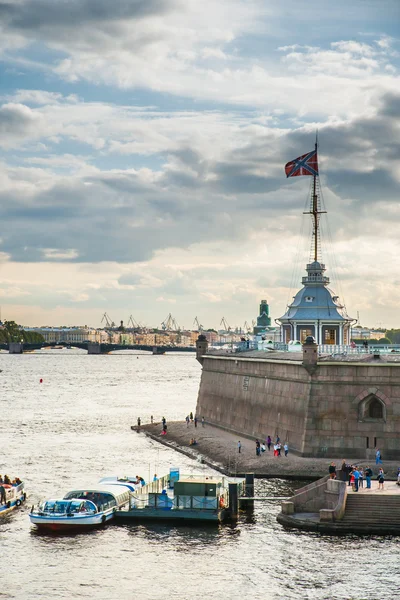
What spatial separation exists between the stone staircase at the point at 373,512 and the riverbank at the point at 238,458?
6.75 m

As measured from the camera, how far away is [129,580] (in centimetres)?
3609

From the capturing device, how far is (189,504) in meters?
44.2

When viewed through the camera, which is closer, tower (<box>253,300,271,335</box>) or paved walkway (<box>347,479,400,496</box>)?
paved walkway (<box>347,479,400,496</box>)

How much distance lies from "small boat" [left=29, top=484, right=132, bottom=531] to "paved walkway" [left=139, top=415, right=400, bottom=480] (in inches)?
458

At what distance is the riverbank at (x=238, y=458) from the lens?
51.6 m

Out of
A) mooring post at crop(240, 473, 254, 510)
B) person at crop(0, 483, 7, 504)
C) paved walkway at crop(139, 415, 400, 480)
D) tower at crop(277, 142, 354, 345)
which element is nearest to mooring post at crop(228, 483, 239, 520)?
mooring post at crop(240, 473, 254, 510)

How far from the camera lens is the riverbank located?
169 ft

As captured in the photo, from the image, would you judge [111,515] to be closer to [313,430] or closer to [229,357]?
[313,430]

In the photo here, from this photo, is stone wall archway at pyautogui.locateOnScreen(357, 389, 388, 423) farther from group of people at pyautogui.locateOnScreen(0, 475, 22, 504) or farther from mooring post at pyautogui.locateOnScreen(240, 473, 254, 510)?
group of people at pyautogui.locateOnScreen(0, 475, 22, 504)

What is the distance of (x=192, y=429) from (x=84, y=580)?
39.7 metres

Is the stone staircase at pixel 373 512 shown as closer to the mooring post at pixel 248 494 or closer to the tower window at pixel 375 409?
the mooring post at pixel 248 494

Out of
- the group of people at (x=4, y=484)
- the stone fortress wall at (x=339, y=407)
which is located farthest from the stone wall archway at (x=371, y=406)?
the group of people at (x=4, y=484)

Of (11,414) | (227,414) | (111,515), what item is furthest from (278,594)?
(11,414)

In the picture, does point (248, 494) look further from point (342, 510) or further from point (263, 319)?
point (263, 319)
